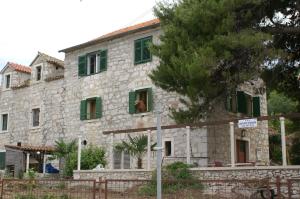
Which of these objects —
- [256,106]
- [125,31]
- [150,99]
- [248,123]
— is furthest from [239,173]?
[125,31]

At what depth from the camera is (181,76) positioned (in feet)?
44.1

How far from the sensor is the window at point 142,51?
20734 millimetres

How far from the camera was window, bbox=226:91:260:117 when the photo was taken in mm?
19891

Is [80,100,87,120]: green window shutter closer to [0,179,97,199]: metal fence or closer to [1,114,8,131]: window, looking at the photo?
[1,114,8,131]: window

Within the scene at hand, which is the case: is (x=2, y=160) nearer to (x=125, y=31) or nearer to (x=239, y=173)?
(x=125, y=31)

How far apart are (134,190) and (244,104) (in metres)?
11.2

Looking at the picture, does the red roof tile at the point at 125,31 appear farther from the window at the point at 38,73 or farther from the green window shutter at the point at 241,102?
the green window shutter at the point at 241,102

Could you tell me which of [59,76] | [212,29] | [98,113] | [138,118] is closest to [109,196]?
[212,29]

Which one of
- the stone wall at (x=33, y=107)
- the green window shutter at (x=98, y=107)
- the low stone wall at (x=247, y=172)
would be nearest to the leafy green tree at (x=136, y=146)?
the low stone wall at (x=247, y=172)

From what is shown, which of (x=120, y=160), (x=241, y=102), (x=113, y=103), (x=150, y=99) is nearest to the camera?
(x=120, y=160)

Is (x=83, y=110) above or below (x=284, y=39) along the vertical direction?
below

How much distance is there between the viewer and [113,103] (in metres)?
21.9

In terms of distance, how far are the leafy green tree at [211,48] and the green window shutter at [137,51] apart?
692 centimetres

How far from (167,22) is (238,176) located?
559cm
